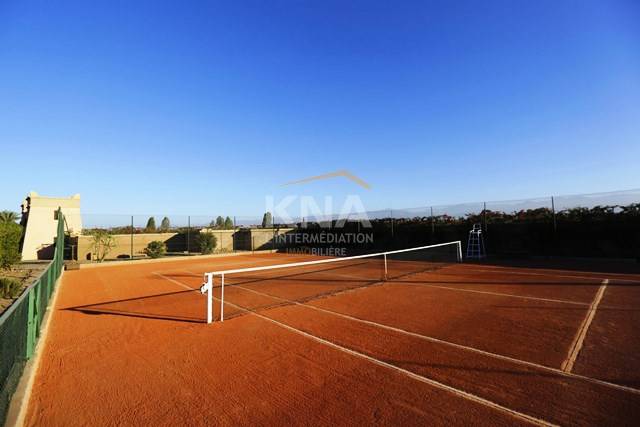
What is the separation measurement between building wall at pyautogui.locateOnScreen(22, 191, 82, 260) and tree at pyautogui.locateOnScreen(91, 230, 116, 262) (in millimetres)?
5559

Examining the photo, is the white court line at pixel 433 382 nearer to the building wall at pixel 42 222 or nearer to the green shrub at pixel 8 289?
the green shrub at pixel 8 289

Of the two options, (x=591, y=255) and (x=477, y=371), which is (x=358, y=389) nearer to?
(x=477, y=371)

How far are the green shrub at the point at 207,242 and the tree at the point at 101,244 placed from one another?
572 cm

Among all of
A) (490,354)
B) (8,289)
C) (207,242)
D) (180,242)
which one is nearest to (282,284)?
(490,354)

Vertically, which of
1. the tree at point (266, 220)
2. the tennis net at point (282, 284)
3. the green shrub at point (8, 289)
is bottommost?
the tennis net at point (282, 284)

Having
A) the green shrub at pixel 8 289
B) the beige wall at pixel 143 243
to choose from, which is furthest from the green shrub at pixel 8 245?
the beige wall at pixel 143 243

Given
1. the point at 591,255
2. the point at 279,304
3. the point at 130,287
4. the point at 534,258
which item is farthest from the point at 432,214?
the point at 130,287

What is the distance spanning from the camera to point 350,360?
4168 mm

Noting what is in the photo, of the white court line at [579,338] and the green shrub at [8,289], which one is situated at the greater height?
the green shrub at [8,289]

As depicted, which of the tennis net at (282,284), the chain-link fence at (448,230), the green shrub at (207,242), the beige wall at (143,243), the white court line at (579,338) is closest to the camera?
the white court line at (579,338)

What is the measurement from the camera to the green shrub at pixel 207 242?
73.6 feet

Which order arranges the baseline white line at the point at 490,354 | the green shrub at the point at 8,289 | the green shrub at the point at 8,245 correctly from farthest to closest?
1. the green shrub at the point at 8,245
2. the green shrub at the point at 8,289
3. the baseline white line at the point at 490,354

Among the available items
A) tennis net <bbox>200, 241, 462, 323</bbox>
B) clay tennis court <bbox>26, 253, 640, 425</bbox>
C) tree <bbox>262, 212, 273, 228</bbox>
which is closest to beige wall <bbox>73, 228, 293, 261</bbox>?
tree <bbox>262, 212, 273, 228</bbox>

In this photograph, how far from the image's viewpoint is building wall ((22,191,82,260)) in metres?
24.6
